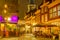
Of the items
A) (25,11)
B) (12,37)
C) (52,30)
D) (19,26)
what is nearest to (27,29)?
(19,26)

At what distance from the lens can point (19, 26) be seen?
3008 millimetres

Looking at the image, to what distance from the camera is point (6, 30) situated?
2.94 metres

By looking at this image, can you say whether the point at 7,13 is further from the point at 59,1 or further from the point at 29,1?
the point at 59,1

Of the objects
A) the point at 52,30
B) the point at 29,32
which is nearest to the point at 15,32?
the point at 29,32

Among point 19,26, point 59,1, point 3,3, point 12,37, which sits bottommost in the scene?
point 12,37

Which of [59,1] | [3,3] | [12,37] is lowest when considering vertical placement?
[12,37]

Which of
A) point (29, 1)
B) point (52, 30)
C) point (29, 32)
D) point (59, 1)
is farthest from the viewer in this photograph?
point (29, 1)

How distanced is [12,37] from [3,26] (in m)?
0.31

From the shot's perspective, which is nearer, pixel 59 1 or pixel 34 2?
pixel 59 1

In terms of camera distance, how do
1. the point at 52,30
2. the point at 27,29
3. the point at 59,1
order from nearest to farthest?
the point at 52,30 → the point at 59,1 → the point at 27,29

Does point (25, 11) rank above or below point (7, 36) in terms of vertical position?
above

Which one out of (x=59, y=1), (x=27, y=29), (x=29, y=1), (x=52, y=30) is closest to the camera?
(x=52, y=30)

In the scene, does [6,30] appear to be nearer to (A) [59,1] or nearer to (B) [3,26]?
(B) [3,26]

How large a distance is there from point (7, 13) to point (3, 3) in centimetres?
44
